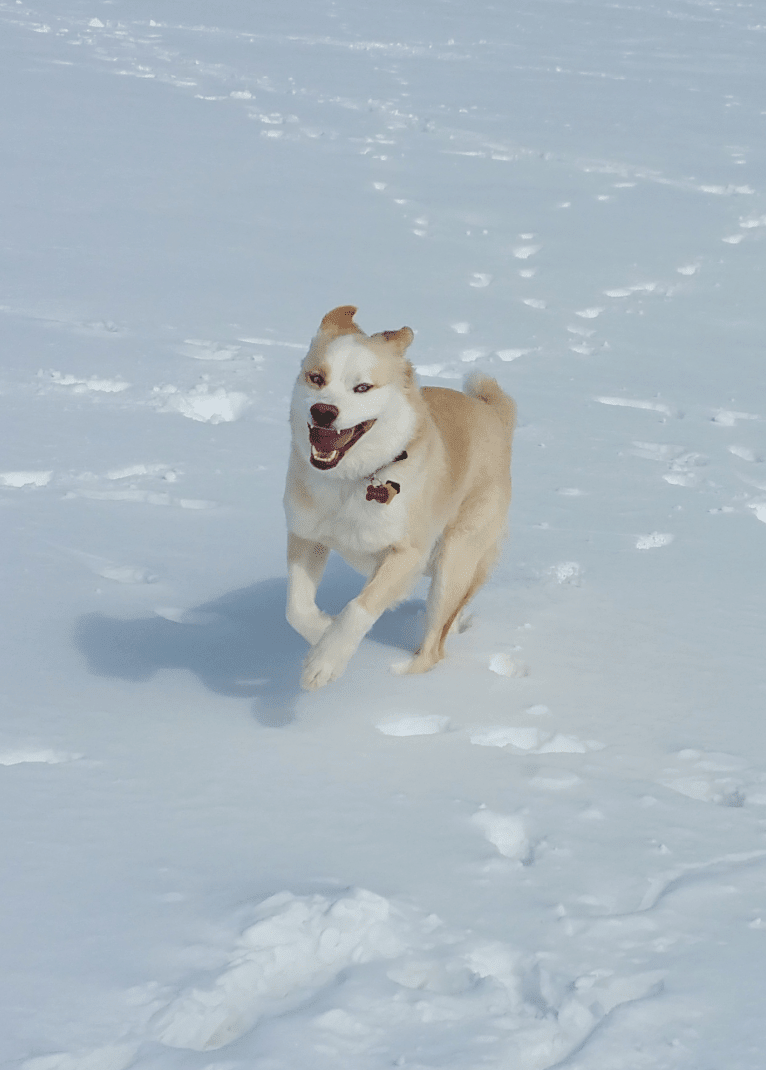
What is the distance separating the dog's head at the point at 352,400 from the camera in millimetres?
3072

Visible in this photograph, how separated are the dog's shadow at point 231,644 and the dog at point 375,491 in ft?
0.61

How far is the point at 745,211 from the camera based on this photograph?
10055 millimetres

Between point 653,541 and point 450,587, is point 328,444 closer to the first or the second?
point 450,587

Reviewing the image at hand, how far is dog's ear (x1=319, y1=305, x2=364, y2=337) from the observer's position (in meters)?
3.30

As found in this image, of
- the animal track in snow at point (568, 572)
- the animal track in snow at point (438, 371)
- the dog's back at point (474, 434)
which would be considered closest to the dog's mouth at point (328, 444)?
the dog's back at point (474, 434)

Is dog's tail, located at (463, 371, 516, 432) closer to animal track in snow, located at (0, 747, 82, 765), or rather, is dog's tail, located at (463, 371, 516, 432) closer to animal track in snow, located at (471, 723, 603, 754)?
animal track in snow, located at (471, 723, 603, 754)

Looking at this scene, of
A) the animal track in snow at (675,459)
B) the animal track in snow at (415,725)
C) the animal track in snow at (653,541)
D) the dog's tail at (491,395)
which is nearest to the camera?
the animal track in snow at (415,725)

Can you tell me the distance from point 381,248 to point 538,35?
10.9 meters

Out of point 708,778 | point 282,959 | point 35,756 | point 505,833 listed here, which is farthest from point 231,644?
point 282,959

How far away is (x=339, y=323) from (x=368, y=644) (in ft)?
3.86

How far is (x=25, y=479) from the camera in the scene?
4.65 metres

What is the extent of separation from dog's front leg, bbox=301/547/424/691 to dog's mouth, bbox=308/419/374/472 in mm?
416

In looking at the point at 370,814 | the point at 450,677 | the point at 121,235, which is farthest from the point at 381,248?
→ the point at 370,814

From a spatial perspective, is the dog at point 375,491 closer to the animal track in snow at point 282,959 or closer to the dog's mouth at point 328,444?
the dog's mouth at point 328,444
